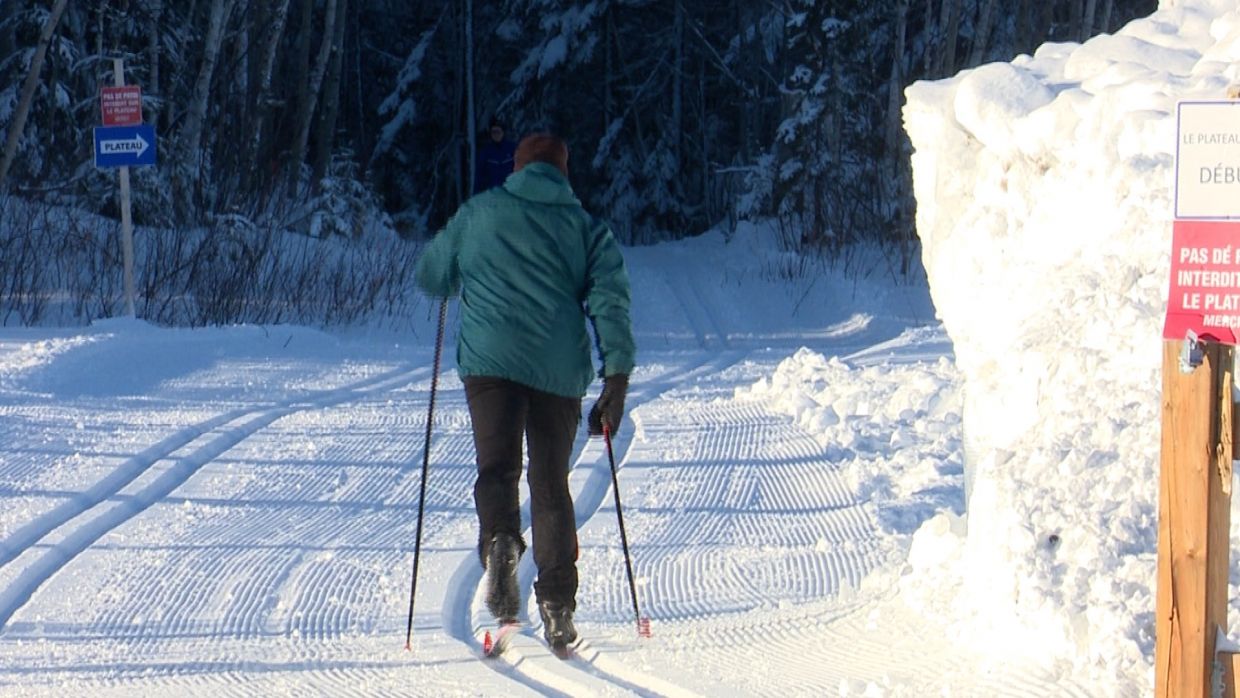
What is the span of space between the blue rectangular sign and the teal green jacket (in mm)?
9449

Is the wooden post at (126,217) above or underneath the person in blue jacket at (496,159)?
underneath

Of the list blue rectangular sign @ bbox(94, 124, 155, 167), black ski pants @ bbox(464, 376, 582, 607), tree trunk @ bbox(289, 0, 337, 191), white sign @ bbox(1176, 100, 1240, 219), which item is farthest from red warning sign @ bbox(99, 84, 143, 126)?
tree trunk @ bbox(289, 0, 337, 191)

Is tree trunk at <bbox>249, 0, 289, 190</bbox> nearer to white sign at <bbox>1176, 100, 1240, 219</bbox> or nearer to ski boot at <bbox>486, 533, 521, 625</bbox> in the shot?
ski boot at <bbox>486, 533, 521, 625</bbox>

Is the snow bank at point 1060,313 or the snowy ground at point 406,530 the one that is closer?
the snow bank at point 1060,313

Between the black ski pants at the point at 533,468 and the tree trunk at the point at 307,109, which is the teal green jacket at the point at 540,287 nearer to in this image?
the black ski pants at the point at 533,468

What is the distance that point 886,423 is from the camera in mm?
9789

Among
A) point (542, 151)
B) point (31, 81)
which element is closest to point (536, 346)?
point (542, 151)

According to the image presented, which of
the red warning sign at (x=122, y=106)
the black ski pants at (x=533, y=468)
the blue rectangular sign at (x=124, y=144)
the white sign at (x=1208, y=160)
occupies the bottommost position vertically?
the black ski pants at (x=533, y=468)

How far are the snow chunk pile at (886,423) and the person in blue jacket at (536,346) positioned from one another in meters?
2.32

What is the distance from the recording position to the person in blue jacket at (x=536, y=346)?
17.0 ft

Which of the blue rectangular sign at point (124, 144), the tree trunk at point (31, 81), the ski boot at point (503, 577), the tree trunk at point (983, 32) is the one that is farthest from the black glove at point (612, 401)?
the tree trunk at point (983, 32)

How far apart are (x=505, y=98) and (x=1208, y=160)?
37.7 metres

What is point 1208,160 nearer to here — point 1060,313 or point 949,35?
point 1060,313

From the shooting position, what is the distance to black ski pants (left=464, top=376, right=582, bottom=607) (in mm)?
5207
